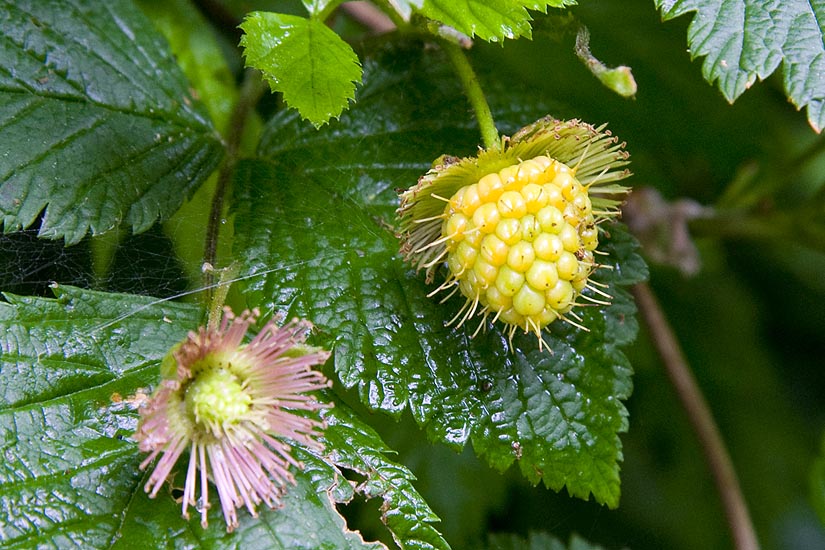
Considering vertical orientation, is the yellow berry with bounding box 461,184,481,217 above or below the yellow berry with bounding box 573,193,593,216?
below

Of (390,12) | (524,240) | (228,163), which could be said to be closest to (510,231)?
(524,240)

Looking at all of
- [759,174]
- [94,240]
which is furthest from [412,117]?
[759,174]

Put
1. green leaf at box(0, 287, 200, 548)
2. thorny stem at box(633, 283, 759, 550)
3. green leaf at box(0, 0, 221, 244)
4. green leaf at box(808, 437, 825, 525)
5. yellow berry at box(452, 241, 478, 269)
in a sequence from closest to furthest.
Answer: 1. green leaf at box(0, 287, 200, 548)
2. yellow berry at box(452, 241, 478, 269)
3. green leaf at box(0, 0, 221, 244)
4. green leaf at box(808, 437, 825, 525)
5. thorny stem at box(633, 283, 759, 550)

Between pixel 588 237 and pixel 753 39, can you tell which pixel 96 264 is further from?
pixel 753 39

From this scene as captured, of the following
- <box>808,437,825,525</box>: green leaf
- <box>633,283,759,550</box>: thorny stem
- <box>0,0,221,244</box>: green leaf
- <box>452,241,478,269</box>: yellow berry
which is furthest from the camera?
<box>633,283,759,550</box>: thorny stem

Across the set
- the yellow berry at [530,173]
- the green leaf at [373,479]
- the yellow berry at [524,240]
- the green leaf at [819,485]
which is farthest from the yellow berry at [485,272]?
the green leaf at [819,485]

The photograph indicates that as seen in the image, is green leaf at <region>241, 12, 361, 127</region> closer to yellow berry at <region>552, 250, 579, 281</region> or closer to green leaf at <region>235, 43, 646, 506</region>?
green leaf at <region>235, 43, 646, 506</region>

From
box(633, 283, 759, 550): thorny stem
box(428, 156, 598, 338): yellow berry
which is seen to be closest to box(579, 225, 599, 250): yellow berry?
box(428, 156, 598, 338): yellow berry

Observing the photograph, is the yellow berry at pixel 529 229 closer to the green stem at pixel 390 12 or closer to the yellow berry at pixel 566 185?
the yellow berry at pixel 566 185
